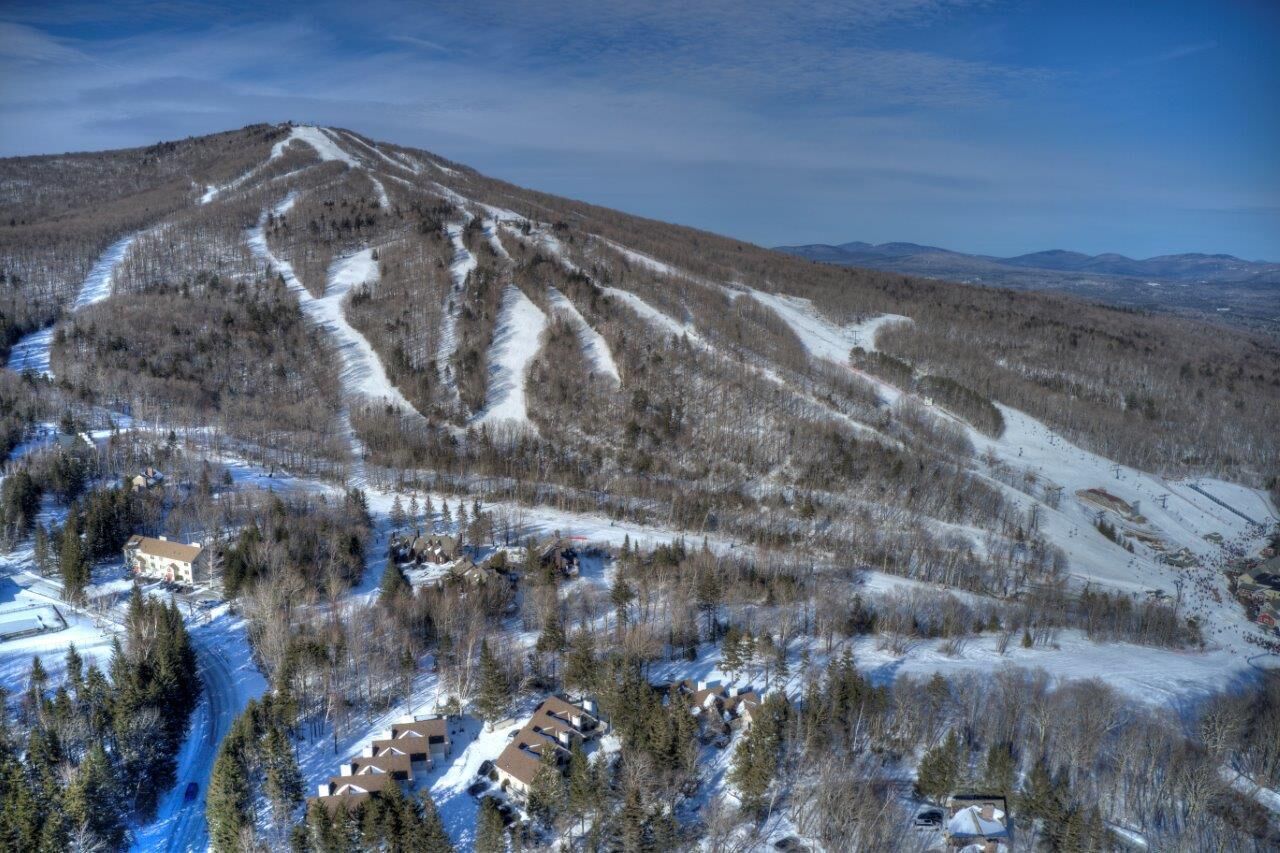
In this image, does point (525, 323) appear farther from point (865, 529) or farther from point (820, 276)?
point (820, 276)

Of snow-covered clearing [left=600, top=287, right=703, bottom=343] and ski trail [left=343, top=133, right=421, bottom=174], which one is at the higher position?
ski trail [left=343, top=133, right=421, bottom=174]

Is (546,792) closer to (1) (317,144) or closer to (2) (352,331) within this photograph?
(2) (352,331)

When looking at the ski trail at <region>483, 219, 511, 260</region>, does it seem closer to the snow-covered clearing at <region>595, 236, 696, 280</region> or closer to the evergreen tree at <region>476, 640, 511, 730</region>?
the snow-covered clearing at <region>595, 236, 696, 280</region>

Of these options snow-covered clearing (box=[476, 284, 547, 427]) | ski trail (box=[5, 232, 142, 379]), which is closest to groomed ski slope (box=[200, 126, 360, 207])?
ski trail (box=[5, 232, 142, 379])

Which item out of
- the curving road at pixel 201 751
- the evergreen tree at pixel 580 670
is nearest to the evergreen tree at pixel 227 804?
the curving road at pixel 201 751

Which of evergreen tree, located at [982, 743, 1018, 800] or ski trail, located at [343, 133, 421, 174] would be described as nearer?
evergreen tree, located at [982, 743, 1018, 800]

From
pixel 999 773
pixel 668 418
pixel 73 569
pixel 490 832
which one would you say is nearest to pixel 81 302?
pixel 73 569

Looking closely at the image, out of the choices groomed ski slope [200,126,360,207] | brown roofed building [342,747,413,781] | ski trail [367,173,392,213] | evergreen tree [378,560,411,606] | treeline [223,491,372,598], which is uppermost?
groomed ski slope [200,126,360,207]
